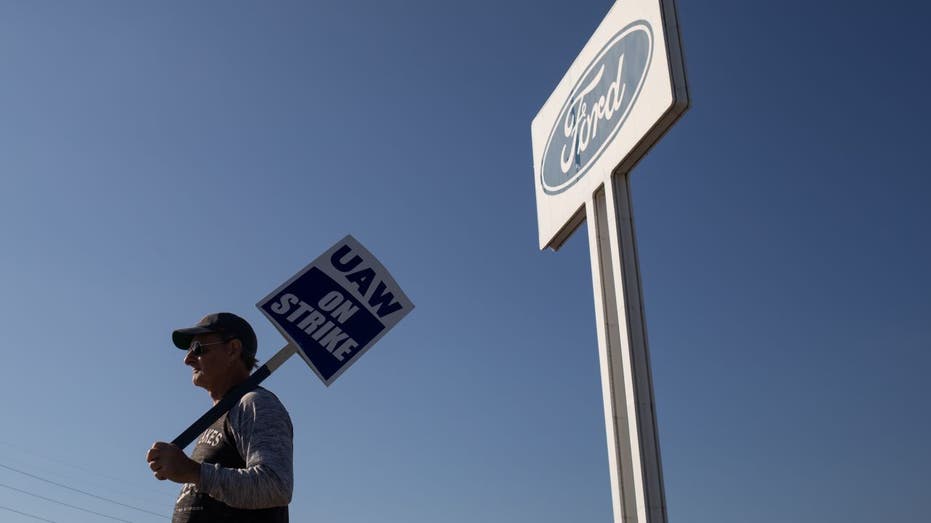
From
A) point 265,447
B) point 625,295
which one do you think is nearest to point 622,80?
point 625,295

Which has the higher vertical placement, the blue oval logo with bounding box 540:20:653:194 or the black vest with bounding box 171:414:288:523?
the blue oval logo with bounding box 540:20:653:194

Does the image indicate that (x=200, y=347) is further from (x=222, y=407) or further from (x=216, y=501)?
(x=216, y=501)

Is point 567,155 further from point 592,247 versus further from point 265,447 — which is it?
point 265,447

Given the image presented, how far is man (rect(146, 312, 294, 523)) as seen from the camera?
112 inches

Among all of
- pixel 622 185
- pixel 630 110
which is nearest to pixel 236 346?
pixel 630 110

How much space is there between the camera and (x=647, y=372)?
8.95 meters

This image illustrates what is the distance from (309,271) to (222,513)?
1260mm

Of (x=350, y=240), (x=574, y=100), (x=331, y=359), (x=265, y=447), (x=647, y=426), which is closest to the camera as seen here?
(x=265, y=447)

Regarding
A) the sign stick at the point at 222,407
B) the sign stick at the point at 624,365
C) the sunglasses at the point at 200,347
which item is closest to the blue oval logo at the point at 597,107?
the sign stick at the point at 624,365

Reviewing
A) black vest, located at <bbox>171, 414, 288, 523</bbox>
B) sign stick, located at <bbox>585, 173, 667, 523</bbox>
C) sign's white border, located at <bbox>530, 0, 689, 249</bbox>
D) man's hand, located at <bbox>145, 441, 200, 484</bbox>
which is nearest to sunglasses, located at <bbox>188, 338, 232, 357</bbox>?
black vest, located at <bbox>171, 414, 288, 523</bbox>

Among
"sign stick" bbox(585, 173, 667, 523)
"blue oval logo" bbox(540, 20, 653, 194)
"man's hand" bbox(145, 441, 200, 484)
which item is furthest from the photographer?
"blue oval logo" bbox(540, 20, 653, 194)

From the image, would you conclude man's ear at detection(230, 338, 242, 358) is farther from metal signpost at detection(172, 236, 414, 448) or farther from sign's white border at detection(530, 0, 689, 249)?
sign's white border at detection(530, 0, 689, 249)

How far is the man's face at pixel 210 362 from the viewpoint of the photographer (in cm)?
366

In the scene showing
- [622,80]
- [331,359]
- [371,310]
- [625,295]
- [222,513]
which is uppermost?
[622,80]
